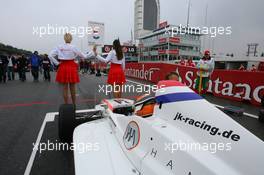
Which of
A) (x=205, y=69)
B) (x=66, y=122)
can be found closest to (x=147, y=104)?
(x=66, y=122)

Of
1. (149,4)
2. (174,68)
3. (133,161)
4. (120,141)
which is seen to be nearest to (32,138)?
(120,141)

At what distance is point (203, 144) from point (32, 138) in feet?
9.35

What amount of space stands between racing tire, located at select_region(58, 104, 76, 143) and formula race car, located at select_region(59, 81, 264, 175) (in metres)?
0.57

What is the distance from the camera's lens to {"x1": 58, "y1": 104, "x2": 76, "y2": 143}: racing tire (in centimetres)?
283

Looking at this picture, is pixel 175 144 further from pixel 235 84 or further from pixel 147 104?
pixel 235 84

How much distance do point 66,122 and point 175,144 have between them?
188cm

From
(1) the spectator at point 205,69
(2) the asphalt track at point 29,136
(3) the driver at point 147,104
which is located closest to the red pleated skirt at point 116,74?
(2) the asphalt track at point 29,136

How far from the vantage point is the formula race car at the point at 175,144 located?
48.7 inches

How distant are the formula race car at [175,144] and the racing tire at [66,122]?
57 cm

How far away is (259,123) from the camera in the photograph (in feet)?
13.7

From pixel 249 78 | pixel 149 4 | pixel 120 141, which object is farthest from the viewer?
pixel 149 4

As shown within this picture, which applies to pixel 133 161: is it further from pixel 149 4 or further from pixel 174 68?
pixel 149 4

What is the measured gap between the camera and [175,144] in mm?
1435

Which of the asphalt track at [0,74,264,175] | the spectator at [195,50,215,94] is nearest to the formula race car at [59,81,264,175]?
the asphalt track at [0,74,264,175]
